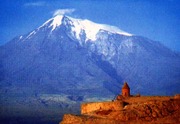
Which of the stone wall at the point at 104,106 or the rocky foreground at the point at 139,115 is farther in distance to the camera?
the stone wall at the point at 104,106

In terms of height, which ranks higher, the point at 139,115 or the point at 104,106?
the point at 104,106

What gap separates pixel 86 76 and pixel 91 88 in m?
16.0

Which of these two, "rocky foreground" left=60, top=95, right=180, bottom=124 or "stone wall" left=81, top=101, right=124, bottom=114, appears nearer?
"rocky foreground" left=60, top=95, right=180, bottom=124

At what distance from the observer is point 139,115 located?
36.4 metres

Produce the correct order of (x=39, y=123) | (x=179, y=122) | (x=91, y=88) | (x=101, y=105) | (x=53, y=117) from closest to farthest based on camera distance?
(x=179, y=122), (x=101, y=105), (x=39, y=123), (x=53, y=117), (x=91, y=88)

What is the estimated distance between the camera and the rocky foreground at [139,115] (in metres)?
36.0

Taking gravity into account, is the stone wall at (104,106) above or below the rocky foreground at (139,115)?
above

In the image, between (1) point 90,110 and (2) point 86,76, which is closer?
(1) point 90,110

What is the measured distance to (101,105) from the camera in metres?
41.3

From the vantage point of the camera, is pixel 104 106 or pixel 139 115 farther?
pixel 104 106

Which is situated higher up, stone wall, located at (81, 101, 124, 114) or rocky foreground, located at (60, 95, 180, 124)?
stone wall, located at (81, 101, 124, 114)

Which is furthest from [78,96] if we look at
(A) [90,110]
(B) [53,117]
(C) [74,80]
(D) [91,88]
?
(A) [90,110]

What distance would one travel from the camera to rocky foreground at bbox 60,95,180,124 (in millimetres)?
36031

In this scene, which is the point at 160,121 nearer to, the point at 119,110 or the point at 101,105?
the point at 119,110
